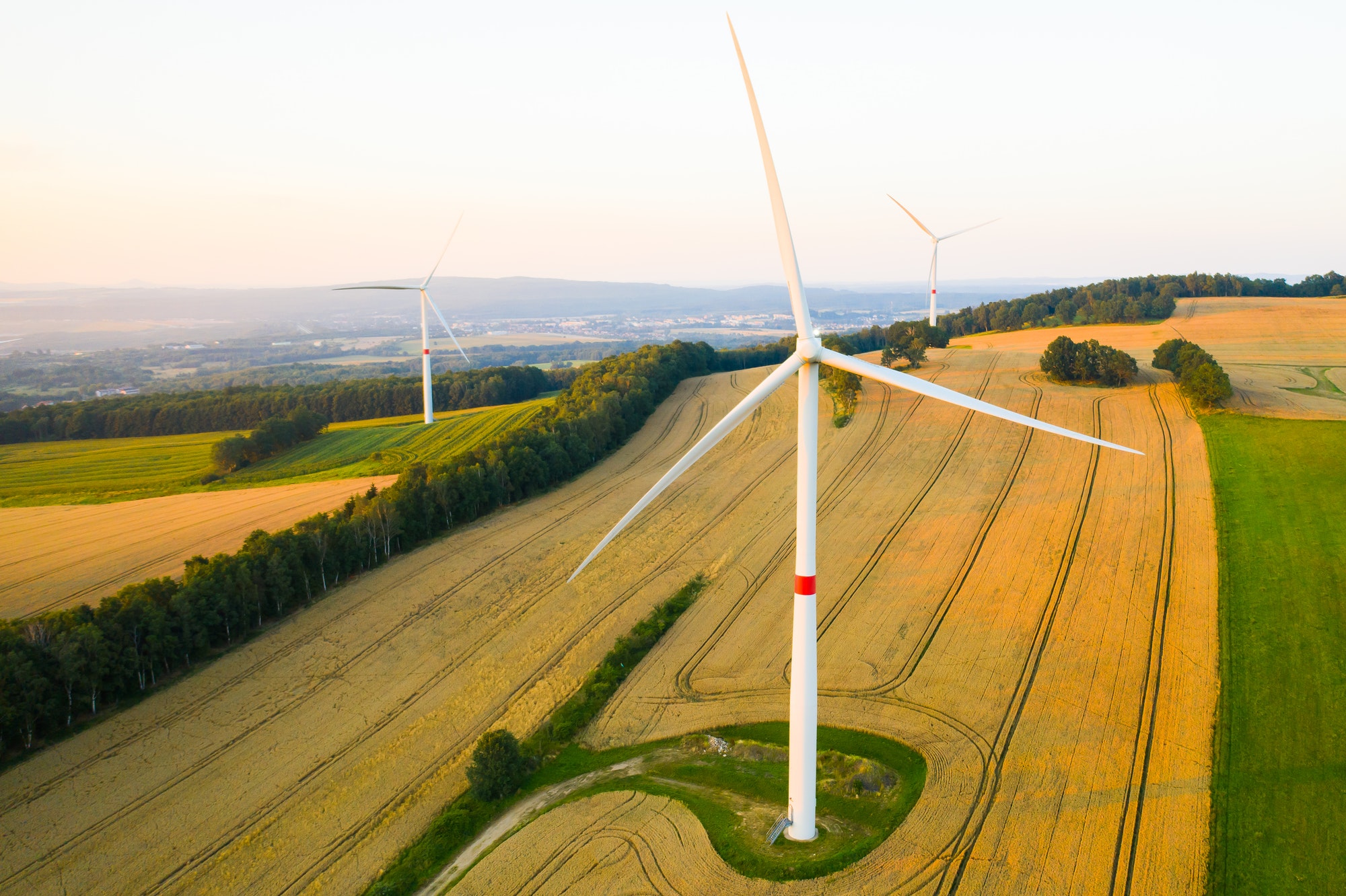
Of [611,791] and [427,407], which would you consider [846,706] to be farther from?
[427,407]

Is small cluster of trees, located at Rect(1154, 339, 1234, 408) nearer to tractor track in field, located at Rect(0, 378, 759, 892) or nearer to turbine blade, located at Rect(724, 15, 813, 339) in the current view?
tractor track in field, located at Rect(0, 378, 759, 892)

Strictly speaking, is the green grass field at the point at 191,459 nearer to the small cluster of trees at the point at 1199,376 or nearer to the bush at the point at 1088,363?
the bush at the point at 1088,363

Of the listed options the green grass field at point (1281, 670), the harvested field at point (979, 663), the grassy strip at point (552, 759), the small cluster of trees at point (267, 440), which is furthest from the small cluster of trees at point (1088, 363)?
the small cluster of trees at point (267, 440)

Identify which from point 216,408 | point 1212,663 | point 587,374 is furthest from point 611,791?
point 216,408

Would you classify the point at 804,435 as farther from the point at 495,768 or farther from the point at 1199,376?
the point at 1199,376

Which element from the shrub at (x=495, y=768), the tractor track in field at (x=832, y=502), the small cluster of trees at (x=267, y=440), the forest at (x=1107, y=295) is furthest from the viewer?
the forest at (x=1107, y=295)

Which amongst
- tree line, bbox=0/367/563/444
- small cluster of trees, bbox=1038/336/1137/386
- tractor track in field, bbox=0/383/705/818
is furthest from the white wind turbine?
tree line, bbox=0/367/563/444
